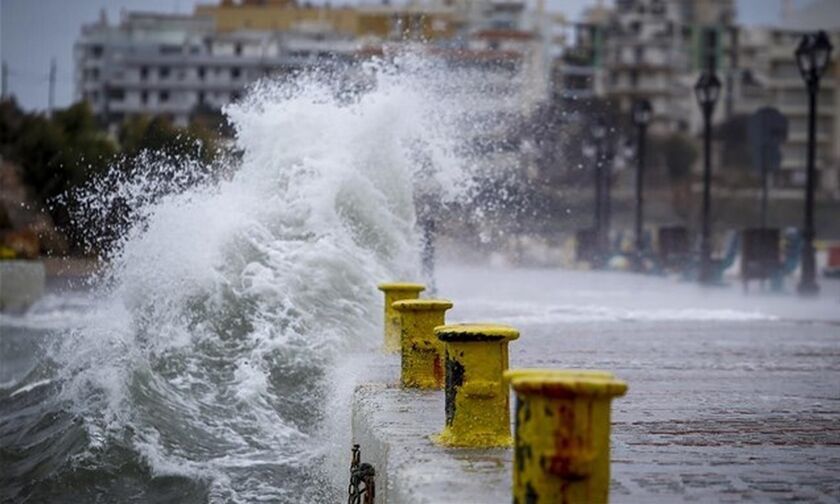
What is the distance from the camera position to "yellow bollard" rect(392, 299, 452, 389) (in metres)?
7.93

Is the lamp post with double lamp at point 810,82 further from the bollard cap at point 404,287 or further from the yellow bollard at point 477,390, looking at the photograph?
the yellow bollard at point 477,390

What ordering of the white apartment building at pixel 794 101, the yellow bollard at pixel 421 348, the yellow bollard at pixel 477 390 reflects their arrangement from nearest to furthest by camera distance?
the yellow bollard at pixel 477 390, the yellow bollard at pixel 421 348, the white apartment building at pixel 794 101

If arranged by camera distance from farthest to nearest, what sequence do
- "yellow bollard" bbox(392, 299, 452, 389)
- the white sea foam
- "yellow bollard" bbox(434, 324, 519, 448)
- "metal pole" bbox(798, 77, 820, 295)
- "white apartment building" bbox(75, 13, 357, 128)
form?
"white apartment building" bbox(75, 13, 357, 128), "metal pole" bbox(798, 77, 820, 295), the white sea foam, "yellow bollard" bbox(392, 299, 452, 389), "yellow bollard" bbox(434, 324, 519, 448)

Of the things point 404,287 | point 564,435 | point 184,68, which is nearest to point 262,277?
point 404,287

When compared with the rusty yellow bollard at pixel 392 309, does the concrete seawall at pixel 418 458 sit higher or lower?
lower

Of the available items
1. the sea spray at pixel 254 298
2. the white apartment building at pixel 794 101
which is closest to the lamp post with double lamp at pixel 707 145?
the sea spray at pixel 254 298

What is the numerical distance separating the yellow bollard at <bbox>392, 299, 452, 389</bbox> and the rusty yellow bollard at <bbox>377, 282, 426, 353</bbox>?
2.08 m

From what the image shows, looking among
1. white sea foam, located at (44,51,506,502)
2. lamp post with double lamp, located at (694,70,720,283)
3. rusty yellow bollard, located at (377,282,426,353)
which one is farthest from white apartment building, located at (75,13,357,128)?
rusty yellow bollard, located at (377,282,426,353)

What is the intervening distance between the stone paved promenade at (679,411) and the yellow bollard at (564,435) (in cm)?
53

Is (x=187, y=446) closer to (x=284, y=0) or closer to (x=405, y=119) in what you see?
(x=405, y=119)

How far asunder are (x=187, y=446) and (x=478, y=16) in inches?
5156

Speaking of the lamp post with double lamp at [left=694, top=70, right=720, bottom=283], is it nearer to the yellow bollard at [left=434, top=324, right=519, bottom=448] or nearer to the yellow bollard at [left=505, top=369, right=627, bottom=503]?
the yellow bollard at [left=434, top=324, right=519, bottom=448]

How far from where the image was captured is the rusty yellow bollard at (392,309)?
1018 cm

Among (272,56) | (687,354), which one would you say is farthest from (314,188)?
(272,56)
